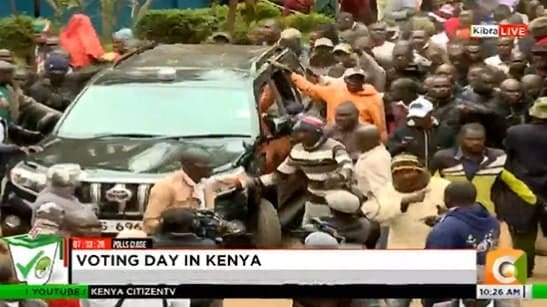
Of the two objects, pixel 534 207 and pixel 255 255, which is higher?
pixel 255 255

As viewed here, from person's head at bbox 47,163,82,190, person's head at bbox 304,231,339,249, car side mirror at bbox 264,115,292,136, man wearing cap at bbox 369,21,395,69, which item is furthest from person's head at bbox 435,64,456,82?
person's head at bbox 304,231,339,249

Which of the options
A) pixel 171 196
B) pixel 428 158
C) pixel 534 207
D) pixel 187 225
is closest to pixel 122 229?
pixel 171 196

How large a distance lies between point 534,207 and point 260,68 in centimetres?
224

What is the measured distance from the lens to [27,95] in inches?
428

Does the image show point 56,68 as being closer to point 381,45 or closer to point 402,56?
point 402,56

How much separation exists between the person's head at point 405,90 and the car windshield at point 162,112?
1368 millimetres

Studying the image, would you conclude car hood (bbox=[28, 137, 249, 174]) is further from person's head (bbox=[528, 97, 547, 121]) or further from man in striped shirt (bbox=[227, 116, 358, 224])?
person's head (bbox=[528, 97, 547, 121])

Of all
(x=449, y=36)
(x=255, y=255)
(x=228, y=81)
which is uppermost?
(x=255, y=255)

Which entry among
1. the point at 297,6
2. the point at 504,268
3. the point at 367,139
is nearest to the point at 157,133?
the point at 367,139

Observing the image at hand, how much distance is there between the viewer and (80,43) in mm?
13414

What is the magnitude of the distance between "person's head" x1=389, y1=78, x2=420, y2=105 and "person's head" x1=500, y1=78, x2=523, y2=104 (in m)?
0.67

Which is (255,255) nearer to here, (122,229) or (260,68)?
(122,229)

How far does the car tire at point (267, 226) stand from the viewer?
9109 millimetres

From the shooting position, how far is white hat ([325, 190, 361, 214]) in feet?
→ 26.7
